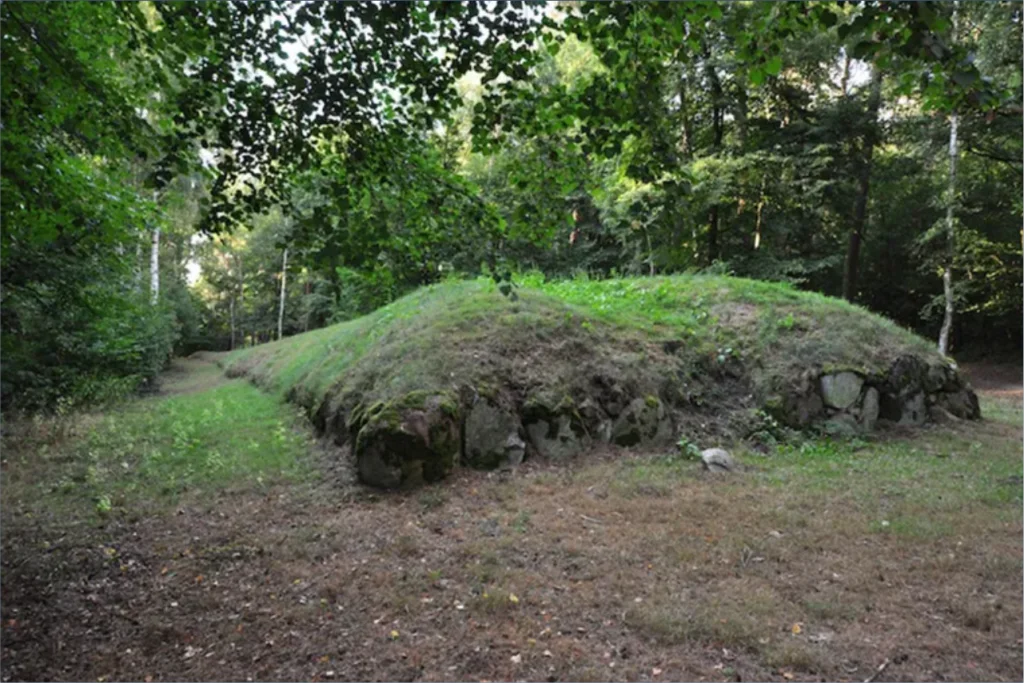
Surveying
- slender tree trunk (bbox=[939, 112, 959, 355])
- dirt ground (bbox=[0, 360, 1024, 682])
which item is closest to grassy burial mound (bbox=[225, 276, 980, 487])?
dirt ground (bbox=[0, 360, 1024, 682])

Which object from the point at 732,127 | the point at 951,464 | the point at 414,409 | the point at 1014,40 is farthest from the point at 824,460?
the point at 732,127

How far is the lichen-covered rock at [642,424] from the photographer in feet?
26.5

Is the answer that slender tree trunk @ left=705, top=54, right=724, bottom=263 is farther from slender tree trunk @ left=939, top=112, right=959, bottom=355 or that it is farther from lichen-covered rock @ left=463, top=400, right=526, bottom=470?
lichen-covered rock @ left=463, top=400, right=526, bottom=470

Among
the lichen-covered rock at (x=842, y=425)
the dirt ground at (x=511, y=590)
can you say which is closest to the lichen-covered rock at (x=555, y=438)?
the dirt ground at (x=511, y=590)

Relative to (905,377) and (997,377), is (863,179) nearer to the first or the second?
(997,377)

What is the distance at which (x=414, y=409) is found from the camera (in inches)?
265

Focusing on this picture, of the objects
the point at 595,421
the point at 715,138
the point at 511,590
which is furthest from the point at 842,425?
the point at 715,138

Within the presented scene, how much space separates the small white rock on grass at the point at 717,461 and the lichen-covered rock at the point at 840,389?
2.85 meters

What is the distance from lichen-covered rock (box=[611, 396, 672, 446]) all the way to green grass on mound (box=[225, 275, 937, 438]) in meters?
0.24

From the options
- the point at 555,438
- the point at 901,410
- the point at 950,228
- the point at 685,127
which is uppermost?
the point at 685,127

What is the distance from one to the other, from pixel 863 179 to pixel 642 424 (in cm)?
1594

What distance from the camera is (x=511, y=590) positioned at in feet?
14.0

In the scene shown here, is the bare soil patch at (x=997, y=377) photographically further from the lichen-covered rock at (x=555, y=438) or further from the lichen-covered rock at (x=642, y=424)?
the lichen-covered rock at (x=555, y=438)

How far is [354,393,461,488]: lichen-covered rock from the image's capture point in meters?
6.48
